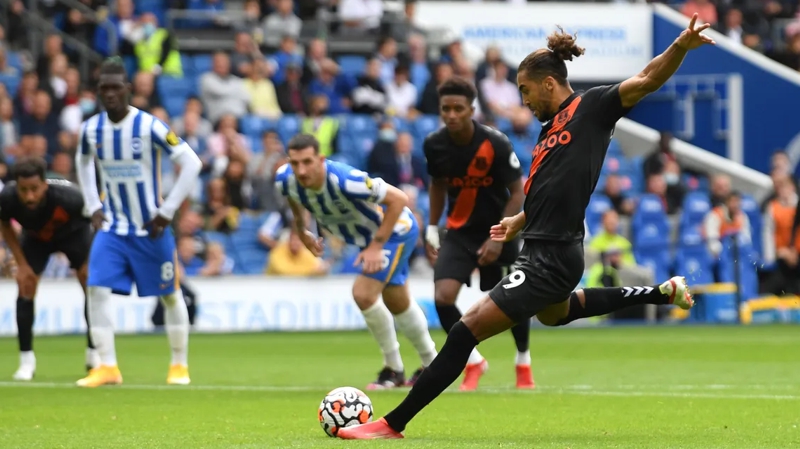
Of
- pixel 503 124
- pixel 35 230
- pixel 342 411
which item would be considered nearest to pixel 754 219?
pixel 503 124

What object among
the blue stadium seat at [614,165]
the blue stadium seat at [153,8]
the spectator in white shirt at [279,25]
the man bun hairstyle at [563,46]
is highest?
the blue stadium seat at [153,8]

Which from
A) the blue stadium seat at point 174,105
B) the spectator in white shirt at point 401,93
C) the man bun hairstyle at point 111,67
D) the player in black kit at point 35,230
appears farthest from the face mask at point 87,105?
the man bun hairstyle at point 111,67

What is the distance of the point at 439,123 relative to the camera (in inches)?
947

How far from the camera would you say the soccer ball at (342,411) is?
25.8 feet

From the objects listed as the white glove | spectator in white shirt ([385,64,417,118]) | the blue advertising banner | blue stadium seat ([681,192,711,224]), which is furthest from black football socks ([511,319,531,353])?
the blue advertising banner

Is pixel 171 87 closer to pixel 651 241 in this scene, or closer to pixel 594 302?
pixel 651 241

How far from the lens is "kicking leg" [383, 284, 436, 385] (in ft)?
36.7

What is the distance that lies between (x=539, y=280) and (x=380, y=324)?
375 cm

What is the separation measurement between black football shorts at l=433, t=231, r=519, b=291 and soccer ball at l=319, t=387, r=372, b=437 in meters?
3.29

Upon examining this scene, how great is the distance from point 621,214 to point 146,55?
8.02 meters

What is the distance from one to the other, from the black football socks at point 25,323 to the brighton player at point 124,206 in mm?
1170

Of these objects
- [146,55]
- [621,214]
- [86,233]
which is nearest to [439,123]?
[621,214]

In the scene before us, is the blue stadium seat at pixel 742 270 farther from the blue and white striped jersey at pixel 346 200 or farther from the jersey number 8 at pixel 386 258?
the jersey number 8 at pixel 386 258

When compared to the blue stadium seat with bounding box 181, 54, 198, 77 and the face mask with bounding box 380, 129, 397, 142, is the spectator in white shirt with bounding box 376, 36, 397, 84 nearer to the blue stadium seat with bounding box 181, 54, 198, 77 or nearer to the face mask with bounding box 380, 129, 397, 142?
the face mask with bounding box 380, 129, 397, 142
